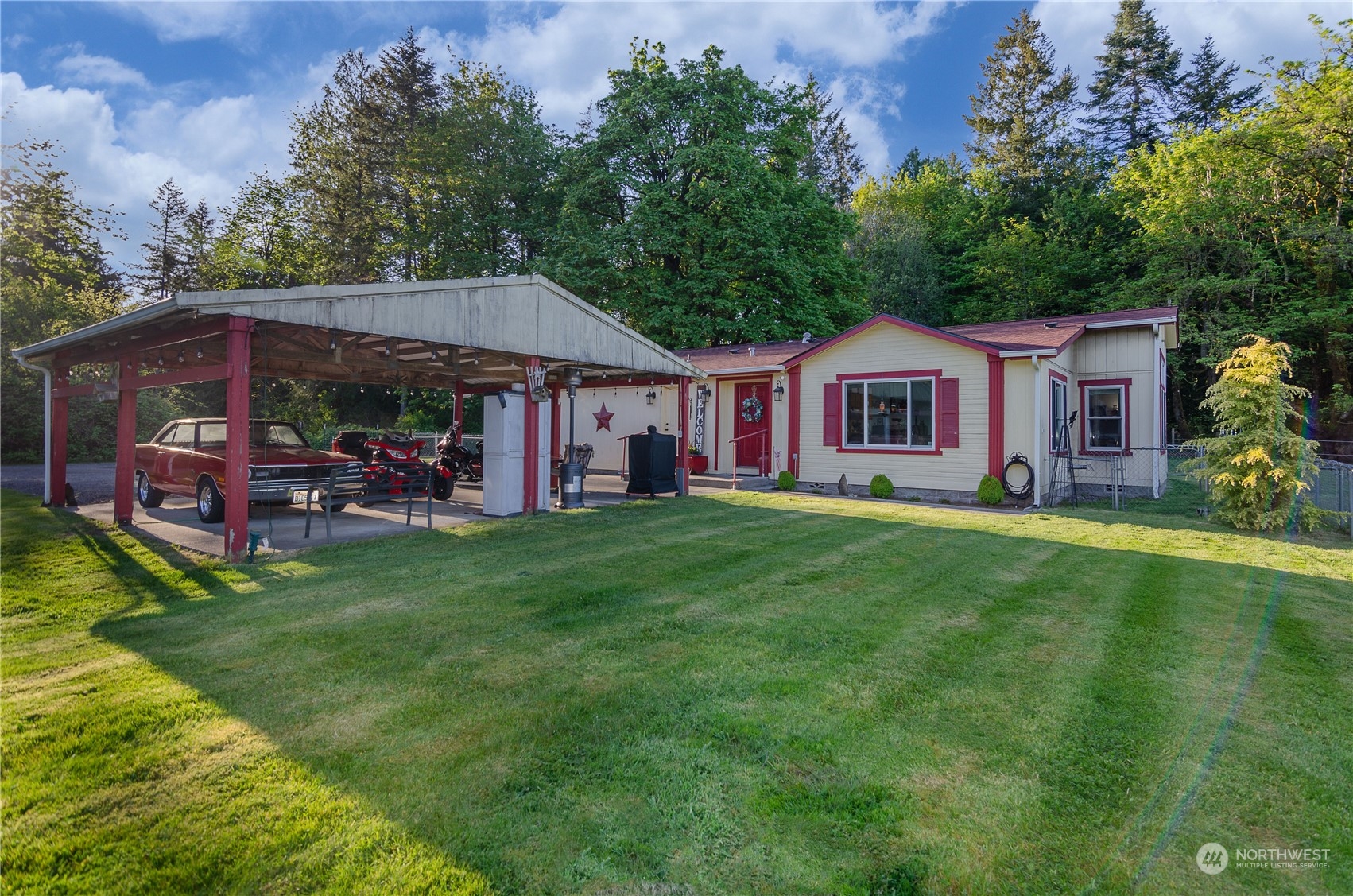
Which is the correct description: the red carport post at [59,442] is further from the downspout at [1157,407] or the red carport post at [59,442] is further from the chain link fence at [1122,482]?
the downspout at [1157,407]

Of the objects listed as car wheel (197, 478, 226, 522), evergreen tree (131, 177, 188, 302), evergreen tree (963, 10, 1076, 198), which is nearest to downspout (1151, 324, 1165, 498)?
car wheel (197, 478, 226, 522)

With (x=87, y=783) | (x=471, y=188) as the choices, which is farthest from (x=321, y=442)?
(x=87, y=783)

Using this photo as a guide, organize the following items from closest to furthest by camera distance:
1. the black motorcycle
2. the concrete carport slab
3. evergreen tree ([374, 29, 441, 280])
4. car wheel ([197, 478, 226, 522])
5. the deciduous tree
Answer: the concrete carport slab → car wheel ([197, 478, 226, 522]) → the black motorcycle → the deciduous tree → evergreen tree ([374, 29, 441, 280])

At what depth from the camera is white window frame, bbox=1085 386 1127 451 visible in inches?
498

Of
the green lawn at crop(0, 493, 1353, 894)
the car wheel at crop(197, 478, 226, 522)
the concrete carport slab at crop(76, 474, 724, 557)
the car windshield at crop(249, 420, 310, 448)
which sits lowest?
the green lawn at crop(0, 493, 1353, 894)

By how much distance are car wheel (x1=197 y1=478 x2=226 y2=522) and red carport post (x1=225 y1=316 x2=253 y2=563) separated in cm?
292

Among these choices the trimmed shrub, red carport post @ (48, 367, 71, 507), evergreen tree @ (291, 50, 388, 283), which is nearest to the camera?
red carport post @ (48, 367, 71, 507)

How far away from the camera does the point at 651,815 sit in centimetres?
228

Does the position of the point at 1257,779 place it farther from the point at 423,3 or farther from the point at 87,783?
the point at 423,3

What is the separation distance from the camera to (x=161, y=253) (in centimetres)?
3253

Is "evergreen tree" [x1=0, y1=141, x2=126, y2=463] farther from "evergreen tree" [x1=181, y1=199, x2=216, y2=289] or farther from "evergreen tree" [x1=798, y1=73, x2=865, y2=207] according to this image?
"evergreen tree" [x1=798, y1=73, x2=865, y2=207]

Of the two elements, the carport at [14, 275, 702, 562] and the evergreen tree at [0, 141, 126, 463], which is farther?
the evergreen tree at [0, 141, 126, 463]

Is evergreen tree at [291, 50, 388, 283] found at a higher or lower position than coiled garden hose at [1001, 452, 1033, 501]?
higher

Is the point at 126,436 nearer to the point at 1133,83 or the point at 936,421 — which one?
the point at 936,421
